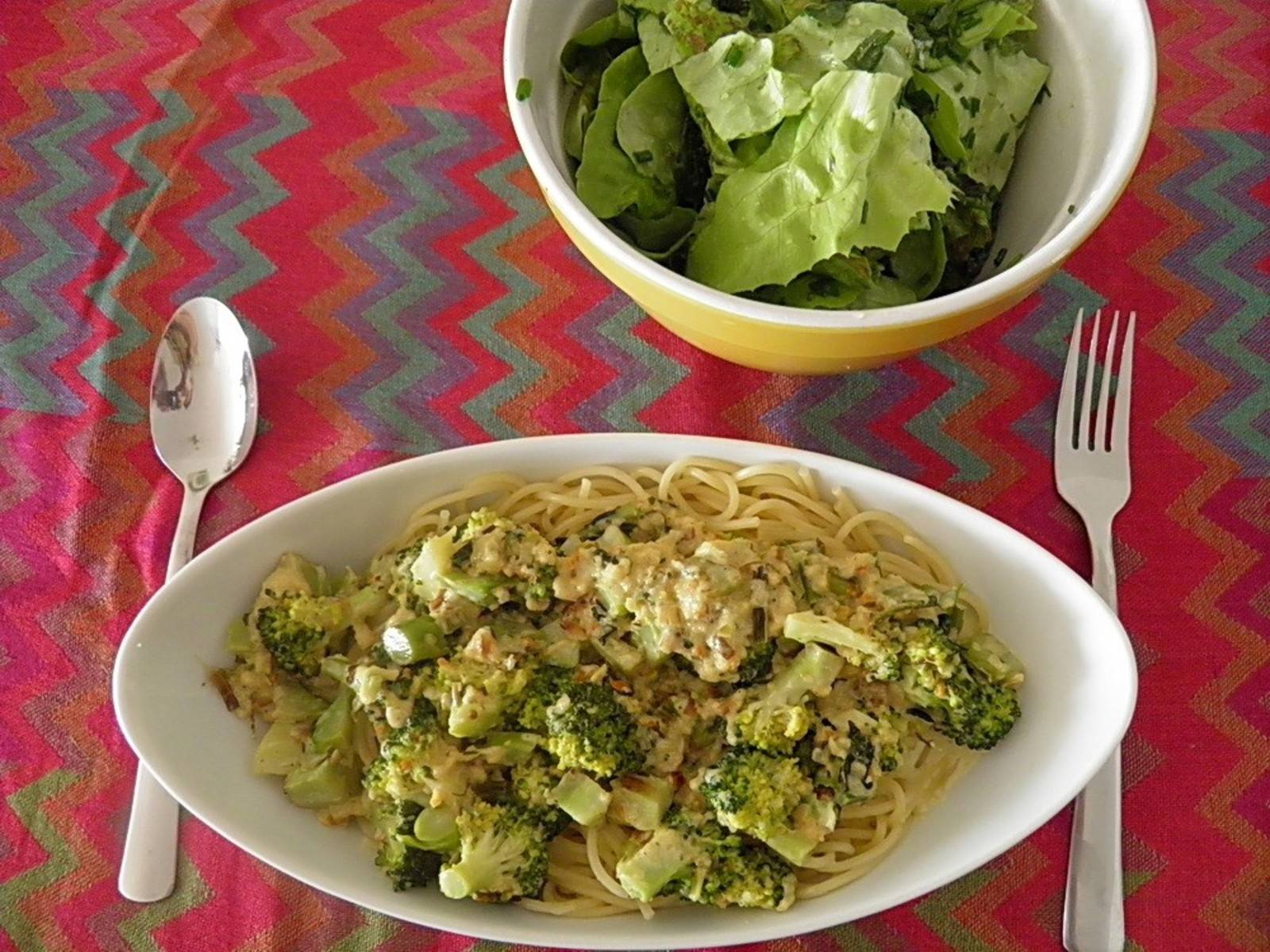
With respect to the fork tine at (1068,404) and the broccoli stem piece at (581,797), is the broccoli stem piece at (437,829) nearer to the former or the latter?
the broccoli stem piece at (581,797)

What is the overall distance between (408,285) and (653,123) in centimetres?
50

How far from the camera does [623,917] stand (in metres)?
1.14

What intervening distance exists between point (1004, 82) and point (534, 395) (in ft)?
2.16

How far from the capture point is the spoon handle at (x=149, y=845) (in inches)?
48.6

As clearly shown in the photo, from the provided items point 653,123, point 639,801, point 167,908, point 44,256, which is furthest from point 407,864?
point 44,256

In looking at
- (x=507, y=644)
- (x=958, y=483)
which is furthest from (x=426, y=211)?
(x=958, y=483)

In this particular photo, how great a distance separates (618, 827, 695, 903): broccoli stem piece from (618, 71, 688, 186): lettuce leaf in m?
0.66

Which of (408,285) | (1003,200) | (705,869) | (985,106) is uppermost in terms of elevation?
(985,106)

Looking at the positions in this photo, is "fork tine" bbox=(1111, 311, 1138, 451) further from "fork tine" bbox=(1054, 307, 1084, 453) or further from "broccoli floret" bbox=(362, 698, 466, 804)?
"broccoli floret" bbox=(362, 698, 466, 804)

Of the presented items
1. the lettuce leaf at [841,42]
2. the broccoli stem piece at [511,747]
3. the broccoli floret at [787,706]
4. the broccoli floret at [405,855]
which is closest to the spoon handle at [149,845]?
the broccoli floret at [405,855]

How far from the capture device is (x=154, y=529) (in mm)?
1395

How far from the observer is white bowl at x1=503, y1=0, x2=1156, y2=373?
3.30 feet

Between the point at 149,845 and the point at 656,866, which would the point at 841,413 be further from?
the point at 149,845

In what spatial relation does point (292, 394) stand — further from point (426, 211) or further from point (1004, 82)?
point (1004, 82)
